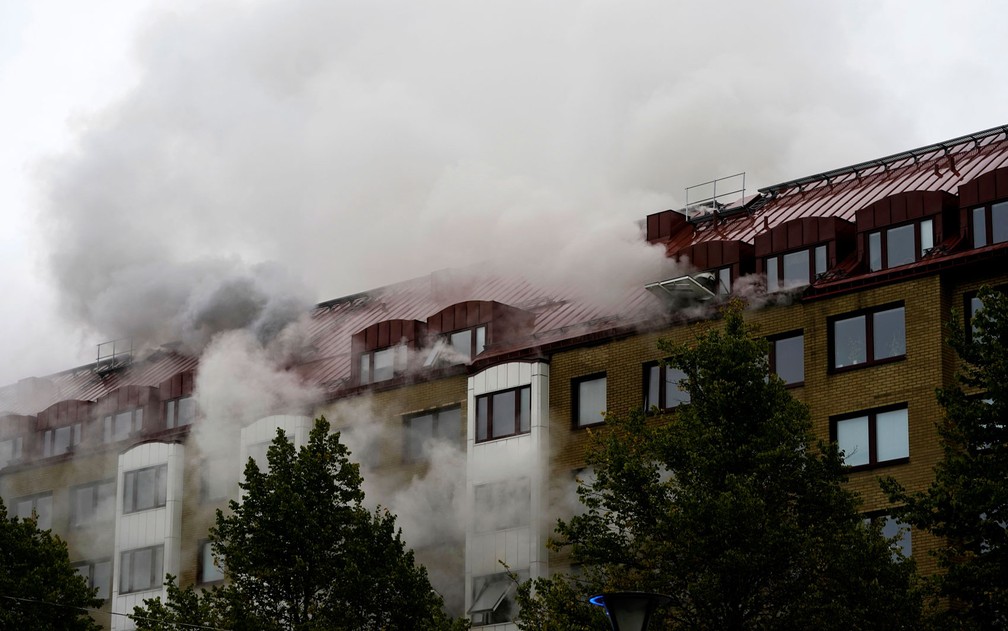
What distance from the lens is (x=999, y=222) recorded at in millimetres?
49750

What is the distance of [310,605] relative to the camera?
47.8 meters

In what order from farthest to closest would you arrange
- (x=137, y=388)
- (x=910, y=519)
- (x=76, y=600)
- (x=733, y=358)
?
(x=137, y=388)
(x=76, y=600)
(x=733, y=358)
(x=910, y=519)

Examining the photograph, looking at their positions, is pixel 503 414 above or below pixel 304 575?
above

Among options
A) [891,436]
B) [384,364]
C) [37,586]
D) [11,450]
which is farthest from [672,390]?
[11,450]

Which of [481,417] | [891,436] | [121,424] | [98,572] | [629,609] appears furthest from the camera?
[121,424]

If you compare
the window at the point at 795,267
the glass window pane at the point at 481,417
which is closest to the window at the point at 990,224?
the window at the point at 795,267

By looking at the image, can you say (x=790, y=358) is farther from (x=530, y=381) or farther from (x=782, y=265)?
(x=530, y=381)

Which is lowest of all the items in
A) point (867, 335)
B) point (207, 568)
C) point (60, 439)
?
point (207, 568)

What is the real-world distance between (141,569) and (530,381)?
18113mm

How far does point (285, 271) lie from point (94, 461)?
1027cm

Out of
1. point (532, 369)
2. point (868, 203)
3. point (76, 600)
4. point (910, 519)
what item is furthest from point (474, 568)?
point (910, 519)

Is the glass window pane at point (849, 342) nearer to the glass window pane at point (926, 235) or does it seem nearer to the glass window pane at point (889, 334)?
the glass window pane at point (889, 334)

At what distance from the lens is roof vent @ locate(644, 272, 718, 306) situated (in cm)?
5488

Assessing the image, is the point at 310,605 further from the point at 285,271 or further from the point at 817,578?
the point at 285,271
